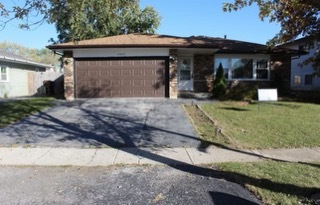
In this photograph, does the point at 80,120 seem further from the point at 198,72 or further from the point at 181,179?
the point at 198,72

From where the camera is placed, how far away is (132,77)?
60.4 ft

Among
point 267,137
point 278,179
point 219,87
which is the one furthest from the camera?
point 219,87

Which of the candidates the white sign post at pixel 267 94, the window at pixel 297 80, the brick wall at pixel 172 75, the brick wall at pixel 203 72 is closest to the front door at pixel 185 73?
the brick wall at pixel 203 72

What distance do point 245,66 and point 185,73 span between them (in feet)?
12.3

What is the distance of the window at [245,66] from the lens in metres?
21.2

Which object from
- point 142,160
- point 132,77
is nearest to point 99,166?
point 142,160

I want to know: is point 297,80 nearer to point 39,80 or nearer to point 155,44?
point 155,44

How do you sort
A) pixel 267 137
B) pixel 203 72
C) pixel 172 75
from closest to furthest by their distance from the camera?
pixel 267 137
pixel 172 75
pixel 203 72

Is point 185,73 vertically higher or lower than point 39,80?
higher

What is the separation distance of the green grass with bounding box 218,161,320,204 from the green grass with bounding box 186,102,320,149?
1.98 metres

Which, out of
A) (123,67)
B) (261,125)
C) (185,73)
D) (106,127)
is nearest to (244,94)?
(185,73)

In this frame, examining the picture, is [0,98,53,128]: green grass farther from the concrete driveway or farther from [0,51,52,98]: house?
[0,51,52,98]: house

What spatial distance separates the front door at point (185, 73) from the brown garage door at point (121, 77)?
3103mm

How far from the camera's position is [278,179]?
612 centimetres
